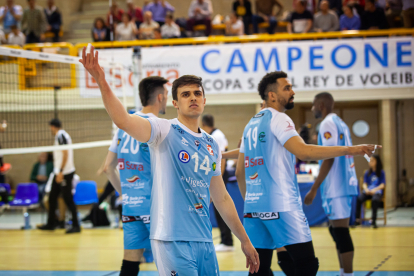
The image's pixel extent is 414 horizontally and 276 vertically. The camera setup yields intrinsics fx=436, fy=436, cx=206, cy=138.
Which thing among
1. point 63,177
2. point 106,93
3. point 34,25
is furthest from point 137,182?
point 34,25

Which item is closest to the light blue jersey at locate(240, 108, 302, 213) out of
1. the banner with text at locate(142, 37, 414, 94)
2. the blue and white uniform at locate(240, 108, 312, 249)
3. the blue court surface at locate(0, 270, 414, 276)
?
the blue and white uniform at locate(240, 108, 312, 249)

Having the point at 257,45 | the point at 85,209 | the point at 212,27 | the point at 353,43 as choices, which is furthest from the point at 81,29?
the point at 353,43

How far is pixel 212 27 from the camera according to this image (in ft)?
45.1

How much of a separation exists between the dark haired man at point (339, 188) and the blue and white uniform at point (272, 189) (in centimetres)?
98

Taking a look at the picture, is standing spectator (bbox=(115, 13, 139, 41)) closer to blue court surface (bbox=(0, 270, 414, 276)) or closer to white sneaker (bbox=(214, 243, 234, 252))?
white sneaker (bbox=(214, 243, 234, 252))

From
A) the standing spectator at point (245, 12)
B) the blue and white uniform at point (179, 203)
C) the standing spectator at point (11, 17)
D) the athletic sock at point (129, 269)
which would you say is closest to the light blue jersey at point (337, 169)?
the athletic sock at point (129, 269)

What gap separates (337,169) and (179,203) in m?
2.58

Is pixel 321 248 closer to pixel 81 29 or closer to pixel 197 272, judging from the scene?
pixel 197 272

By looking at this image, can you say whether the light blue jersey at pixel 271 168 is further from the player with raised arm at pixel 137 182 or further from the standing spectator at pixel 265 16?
the standing spectator at pixel 265 16

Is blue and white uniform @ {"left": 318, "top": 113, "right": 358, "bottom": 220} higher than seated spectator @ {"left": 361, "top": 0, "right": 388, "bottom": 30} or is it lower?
lower

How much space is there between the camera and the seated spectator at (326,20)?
11.6 meters

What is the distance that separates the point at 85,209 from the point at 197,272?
40.2ft

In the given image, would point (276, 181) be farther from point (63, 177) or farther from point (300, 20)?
point (300, 20)

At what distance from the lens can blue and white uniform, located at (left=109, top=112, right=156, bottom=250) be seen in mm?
3875
